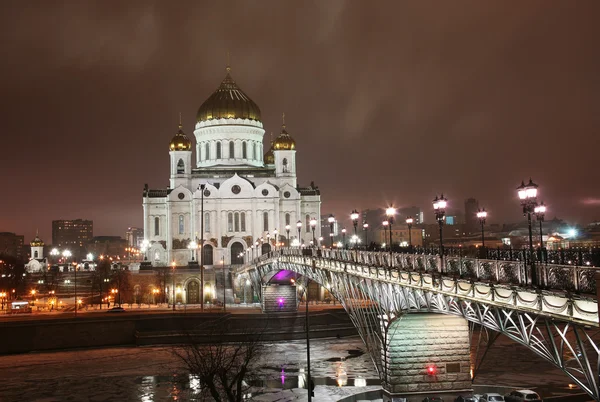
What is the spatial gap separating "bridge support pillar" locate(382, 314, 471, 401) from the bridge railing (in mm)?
3238

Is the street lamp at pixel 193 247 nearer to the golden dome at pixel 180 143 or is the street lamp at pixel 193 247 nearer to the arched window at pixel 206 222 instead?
the arched window at pixel 206 222

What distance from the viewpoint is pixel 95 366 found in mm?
51469

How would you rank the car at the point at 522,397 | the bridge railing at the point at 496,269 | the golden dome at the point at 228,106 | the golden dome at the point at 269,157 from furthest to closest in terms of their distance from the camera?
the golden dome at the point at 269,157 → the golden dome at the point at 228,106 → the car at the point at 522,397 → the bridge railing at the point at 496,269

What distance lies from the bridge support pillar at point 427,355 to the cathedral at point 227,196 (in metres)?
59.0

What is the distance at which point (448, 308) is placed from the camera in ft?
86.4

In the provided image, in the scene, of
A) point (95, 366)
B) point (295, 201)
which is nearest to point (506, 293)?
point (95, 366)

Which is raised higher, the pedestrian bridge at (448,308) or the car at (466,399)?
the pedestrian bridge at (448,308)

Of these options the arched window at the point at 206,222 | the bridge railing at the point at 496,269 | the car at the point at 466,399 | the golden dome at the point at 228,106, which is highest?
the golden dome at the point at 228,106

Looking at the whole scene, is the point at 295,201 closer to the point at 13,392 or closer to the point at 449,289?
the point at 13,392

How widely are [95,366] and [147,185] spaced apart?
51.8 meters

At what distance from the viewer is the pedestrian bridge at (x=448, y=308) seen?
18.1 meters

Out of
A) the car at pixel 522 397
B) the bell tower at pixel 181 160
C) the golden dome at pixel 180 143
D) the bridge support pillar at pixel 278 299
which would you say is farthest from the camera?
the golden dome at pixel 180 143

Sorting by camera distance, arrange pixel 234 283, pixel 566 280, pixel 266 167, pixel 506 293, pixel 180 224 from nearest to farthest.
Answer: pixel 566 280 → pixel 506 293 → pixel 234 283 → pixel 180 224 → pixel 266 167

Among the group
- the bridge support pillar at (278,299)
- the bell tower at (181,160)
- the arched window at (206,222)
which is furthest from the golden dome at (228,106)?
the bridge support pillar at (278,299)
